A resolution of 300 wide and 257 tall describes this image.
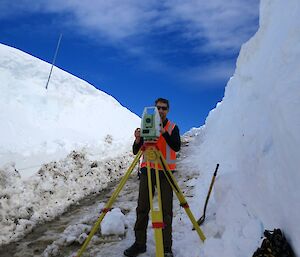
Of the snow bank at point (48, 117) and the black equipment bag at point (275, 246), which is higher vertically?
the snow bank at point (48, 117)

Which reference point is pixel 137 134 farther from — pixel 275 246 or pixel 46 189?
pixel 46 189

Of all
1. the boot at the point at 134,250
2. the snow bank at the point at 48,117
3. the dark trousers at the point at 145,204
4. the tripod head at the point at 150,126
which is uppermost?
the snow bank at the point at 48,117

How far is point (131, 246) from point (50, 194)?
9.55 feet

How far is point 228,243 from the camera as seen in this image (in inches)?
140

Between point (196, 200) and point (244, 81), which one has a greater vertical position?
point (244, 81)

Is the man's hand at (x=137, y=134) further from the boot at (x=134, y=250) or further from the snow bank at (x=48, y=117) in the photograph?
the snow bank at (x=48, y=117)

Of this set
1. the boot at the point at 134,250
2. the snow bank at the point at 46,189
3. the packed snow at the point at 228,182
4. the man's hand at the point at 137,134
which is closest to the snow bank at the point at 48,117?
the packed snow at the point at 228,182

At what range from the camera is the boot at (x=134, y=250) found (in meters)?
4.40

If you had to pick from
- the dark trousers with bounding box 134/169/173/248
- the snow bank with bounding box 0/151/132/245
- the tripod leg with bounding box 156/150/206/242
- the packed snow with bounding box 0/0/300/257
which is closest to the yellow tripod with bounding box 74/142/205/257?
the tripod leg with bounding box 156/150/206/242

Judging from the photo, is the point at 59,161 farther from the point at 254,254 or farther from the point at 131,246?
the point at 254,254

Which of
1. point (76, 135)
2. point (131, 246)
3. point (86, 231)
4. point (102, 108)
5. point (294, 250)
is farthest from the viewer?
point (102, 108)

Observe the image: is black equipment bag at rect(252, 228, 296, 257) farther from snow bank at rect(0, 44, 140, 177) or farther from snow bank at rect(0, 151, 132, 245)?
snow bank at rect(0, 44, 140, 177)

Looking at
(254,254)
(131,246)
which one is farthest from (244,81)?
(254,254)

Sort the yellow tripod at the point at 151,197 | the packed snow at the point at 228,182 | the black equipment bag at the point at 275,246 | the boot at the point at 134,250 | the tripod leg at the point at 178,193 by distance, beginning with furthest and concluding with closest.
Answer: the boot at the point at 134,250, the tripod leg at the point at 178,193, the yellow tripod at the point at 151,197, the packed snow at the point at 228,182, the black equipment bag at the point at 275,246
